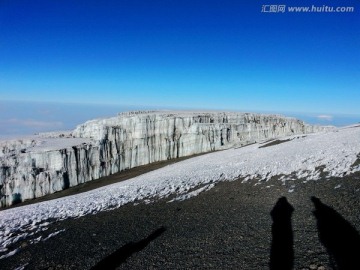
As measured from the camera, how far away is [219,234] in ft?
43.9

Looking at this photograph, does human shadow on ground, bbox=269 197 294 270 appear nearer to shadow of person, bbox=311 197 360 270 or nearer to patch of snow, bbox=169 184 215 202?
shadow of person, bbox=311 197 360 270

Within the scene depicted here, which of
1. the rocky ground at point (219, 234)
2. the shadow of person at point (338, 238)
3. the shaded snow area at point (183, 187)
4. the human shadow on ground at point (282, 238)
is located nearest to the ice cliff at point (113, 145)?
the shaded snow area at point (183, 187)

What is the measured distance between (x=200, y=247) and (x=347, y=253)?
5506mm

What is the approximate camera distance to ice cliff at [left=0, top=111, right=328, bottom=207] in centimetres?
4672

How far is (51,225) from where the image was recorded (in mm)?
18406

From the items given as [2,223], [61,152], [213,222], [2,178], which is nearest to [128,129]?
[61,152]

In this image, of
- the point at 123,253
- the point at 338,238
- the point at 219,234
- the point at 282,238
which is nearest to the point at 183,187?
the point at 219,234

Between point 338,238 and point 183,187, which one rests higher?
point 338,238

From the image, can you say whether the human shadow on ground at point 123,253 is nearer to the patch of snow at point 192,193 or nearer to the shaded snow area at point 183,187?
the shaded snow area at point 183,187

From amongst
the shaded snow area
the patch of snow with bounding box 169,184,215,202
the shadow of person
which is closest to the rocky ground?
the shadow of person

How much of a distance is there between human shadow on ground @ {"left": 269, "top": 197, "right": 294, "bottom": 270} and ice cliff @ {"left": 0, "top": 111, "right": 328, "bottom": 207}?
141 feet

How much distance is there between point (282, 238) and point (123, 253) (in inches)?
271

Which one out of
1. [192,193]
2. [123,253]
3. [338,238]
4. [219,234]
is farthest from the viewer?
[192,193]

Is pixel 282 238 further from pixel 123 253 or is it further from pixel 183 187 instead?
pixel 183 187
